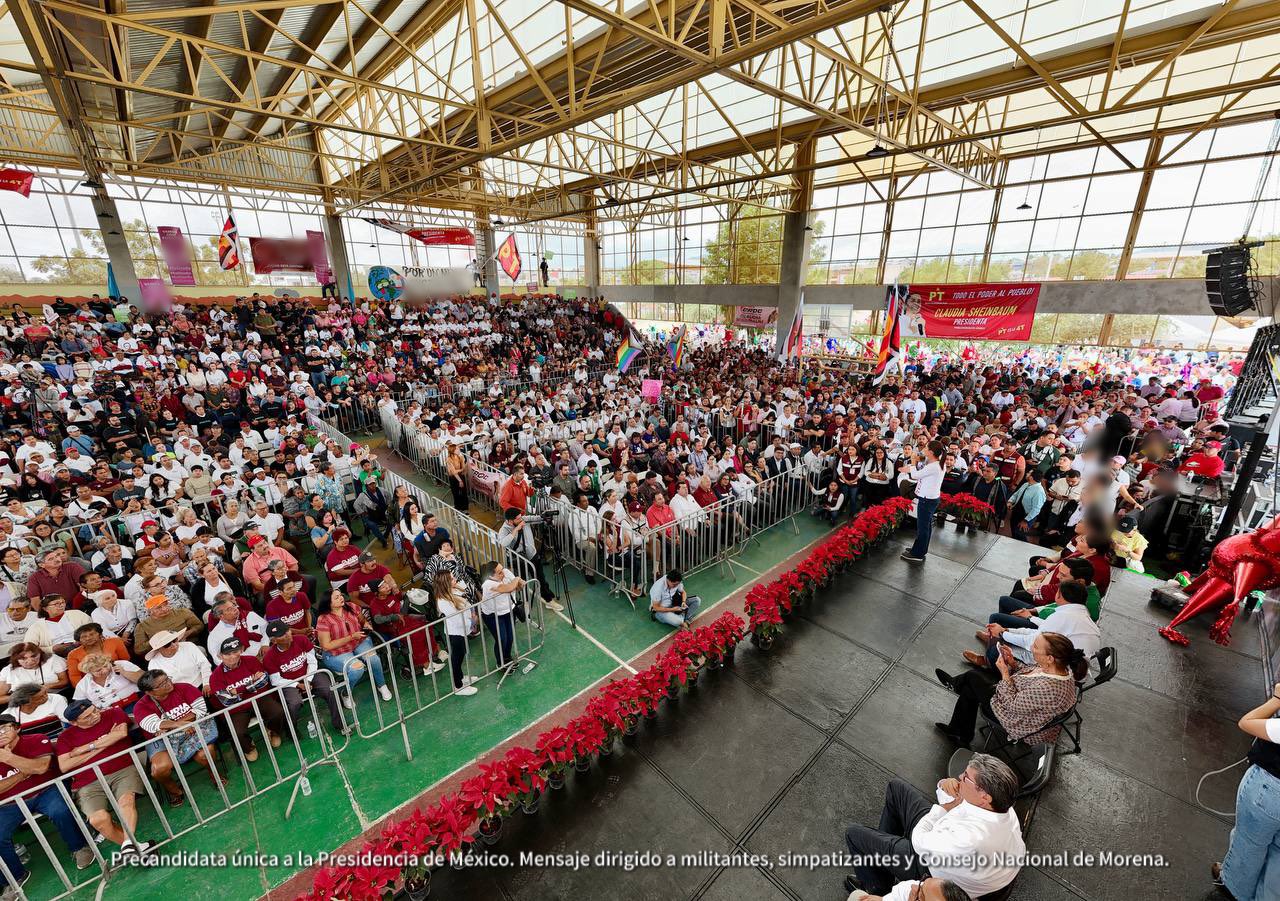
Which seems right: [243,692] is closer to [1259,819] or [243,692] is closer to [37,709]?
[37,709]

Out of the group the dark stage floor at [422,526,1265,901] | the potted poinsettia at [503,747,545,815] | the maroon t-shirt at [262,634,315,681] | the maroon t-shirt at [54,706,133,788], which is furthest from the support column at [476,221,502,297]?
the potted poinsettia at [503,747,545,815]

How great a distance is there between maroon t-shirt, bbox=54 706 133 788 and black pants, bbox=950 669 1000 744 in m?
6.84

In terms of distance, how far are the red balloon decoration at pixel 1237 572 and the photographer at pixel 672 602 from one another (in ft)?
17.3

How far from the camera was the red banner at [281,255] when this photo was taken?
2475cm

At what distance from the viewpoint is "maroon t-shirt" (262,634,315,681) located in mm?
4855

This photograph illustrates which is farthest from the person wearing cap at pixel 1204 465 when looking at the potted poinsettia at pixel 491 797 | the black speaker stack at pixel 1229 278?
the potted poinsettia at pixel 491 797

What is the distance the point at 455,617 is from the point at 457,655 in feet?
1.78

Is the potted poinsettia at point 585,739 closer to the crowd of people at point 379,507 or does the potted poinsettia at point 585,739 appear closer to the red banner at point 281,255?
the crowd of people at point 379,507

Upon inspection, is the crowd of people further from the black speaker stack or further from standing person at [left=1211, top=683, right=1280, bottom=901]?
the black speaker stack

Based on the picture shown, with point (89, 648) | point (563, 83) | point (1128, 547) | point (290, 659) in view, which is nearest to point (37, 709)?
point (89, 648)

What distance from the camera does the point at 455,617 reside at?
528 cm

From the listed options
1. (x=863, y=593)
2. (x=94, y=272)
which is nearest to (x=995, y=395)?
(x=863, y=593)

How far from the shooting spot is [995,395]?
614 inches

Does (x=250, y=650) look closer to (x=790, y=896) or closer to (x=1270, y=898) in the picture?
(x=790, y=896)
